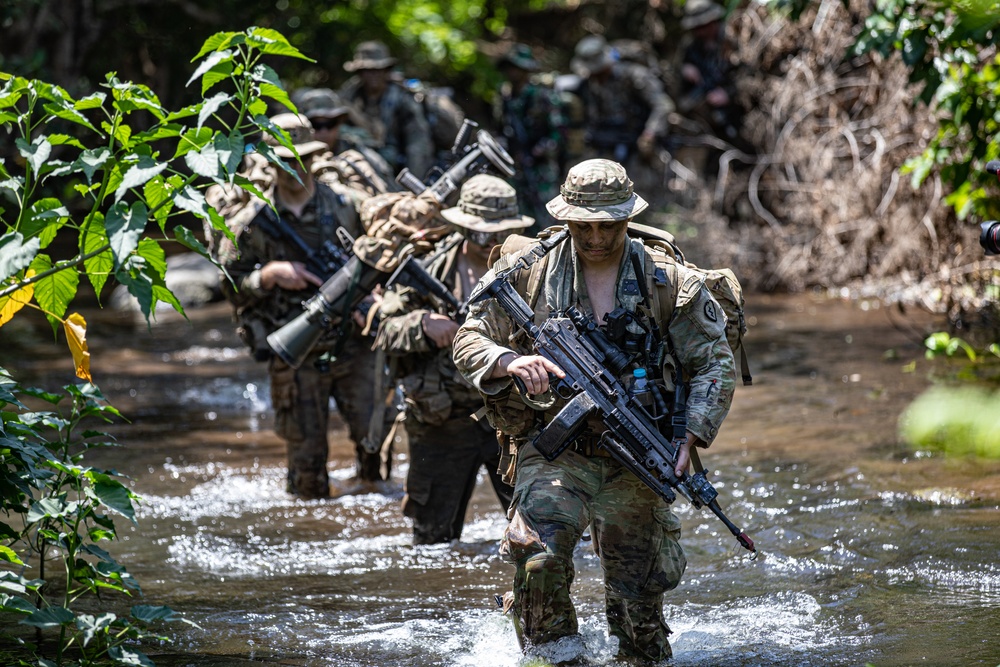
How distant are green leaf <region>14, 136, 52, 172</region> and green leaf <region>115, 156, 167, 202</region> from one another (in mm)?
302

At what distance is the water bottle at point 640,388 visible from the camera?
14.5 feet

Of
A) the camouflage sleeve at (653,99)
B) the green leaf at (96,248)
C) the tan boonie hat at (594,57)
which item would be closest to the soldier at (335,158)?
the green leaf at (96,248)

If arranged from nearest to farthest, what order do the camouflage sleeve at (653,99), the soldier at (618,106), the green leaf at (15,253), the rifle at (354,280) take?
1. the green leaf at (15,253)
2. the rifle at (354,280)
3. the camouflage sleeve at (653,99)
4. the soldier at (618,106)

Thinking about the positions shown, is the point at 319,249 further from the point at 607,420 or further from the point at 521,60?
the point at 521,60

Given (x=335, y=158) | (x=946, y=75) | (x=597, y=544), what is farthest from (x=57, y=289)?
(x=946, y=75)

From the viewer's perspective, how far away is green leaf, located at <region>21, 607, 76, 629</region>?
3.41 m

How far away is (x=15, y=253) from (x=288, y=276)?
3322 mm

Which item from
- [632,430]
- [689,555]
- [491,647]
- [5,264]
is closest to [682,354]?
[632,430]

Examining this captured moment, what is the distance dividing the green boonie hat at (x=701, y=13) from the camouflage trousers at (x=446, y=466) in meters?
9.48

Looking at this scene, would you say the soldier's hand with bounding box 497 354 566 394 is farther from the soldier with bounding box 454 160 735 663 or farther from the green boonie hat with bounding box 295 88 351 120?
the green boonie hat with bounding box 295 88 351 120

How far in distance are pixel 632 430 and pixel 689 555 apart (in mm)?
1880

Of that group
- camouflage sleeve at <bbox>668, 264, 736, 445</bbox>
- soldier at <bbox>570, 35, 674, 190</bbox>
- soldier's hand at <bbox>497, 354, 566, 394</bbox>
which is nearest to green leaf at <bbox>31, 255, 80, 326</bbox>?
soldier's hand at <bbox>497, 354, 566, 394</bbox>

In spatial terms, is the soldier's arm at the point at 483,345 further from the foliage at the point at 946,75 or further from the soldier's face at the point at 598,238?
the foliage at the point at 946,75

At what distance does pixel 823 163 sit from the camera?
11.6 meters
